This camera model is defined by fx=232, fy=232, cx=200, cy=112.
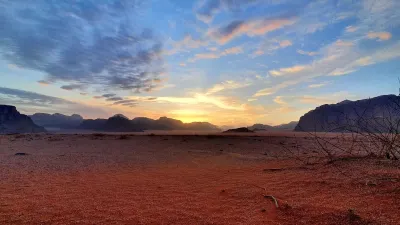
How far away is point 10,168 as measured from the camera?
25.5 ft

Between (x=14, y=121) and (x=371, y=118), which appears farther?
(x=14, y=121)

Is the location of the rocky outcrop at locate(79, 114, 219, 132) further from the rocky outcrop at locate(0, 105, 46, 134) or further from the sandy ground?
the sandy ground

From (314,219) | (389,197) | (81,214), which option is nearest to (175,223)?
(81,214)

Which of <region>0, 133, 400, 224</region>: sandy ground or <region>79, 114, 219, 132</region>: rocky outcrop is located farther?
<region>79, 114, 219, 132</region>: rocky outcrop

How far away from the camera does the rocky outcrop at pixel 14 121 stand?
180 ft

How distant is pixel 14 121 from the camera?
191 ft

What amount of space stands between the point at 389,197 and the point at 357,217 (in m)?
0.99

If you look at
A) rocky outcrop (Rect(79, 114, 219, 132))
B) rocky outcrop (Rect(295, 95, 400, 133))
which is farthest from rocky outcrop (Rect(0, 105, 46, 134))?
rocky outcrop (Rect(295, 95, 400, 133))

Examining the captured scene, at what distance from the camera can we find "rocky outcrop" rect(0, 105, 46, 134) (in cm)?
5485

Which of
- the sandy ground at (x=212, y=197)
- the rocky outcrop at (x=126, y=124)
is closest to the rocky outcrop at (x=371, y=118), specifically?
the sandy ground at (x=212, y=197)

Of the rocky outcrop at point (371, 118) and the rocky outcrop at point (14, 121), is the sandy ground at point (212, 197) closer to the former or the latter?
the rocky outcrop at point (371, 118)

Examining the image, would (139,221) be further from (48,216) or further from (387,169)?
(387,169)

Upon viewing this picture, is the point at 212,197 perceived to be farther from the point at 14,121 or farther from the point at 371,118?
the point at 14,121

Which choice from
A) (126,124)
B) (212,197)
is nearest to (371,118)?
(212,197)
